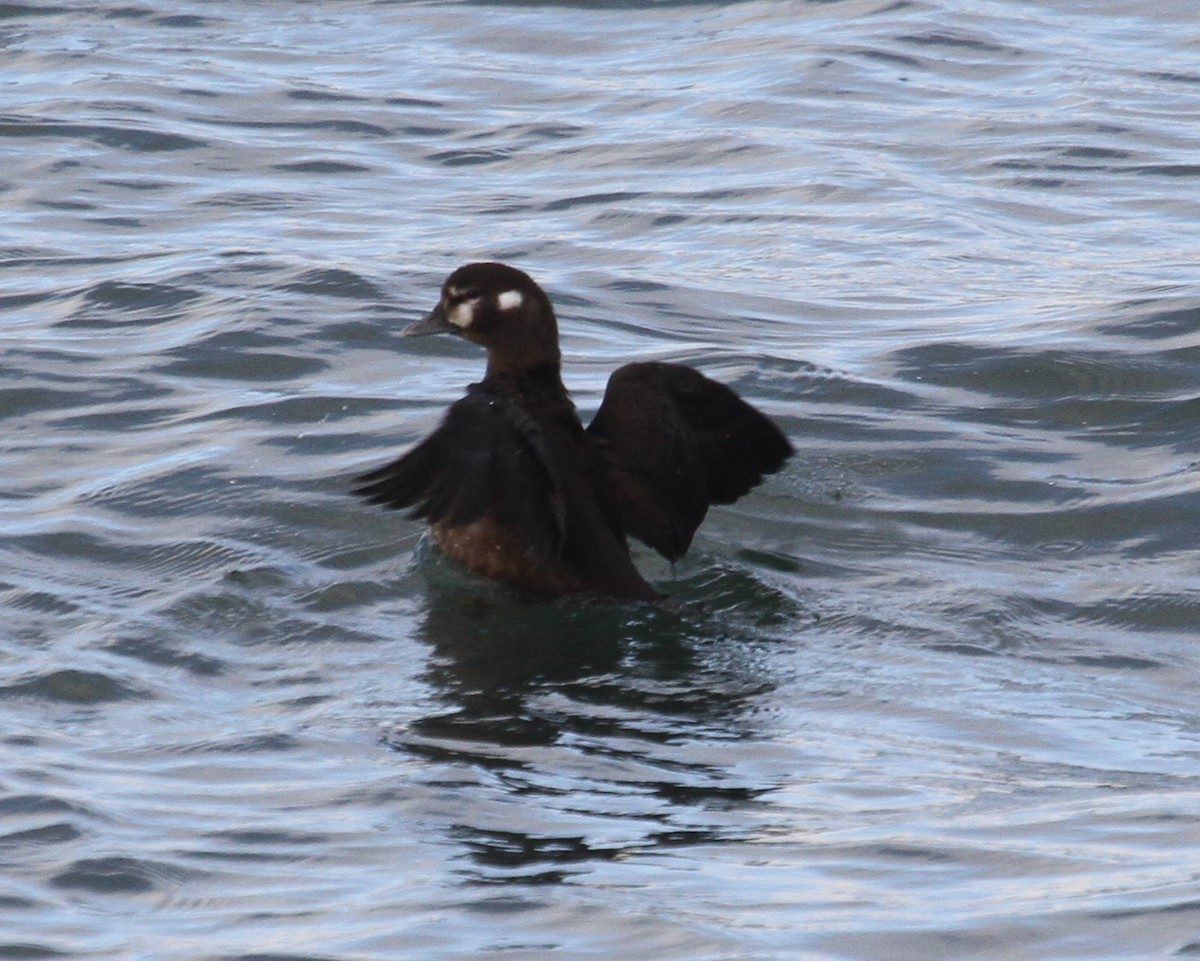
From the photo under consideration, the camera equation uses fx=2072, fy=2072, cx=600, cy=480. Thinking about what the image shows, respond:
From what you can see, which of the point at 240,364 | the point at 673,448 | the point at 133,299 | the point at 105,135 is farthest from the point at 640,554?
the point at 105,135

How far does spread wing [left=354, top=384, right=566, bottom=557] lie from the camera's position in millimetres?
5996

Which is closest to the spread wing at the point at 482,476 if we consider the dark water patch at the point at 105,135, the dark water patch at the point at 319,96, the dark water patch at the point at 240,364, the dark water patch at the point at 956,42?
the dark water patch at the point at 240,364

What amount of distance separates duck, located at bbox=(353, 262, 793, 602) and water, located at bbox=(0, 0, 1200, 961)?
163 mm

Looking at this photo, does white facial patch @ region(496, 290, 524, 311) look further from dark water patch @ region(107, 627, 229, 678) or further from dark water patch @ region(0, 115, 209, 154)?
dark water patch @ region(0, 115, 209, 154)

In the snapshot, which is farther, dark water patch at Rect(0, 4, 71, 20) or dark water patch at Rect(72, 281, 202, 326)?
dark water patch at Rect(0, 4, 71, 20)

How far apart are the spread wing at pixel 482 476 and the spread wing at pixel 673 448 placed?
461 mm

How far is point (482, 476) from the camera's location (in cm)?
606

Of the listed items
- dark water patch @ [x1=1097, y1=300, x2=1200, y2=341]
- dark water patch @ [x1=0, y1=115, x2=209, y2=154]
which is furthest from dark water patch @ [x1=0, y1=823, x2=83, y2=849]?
dark water patch @ [x1=0, y1=115, x2=209, y2=154]

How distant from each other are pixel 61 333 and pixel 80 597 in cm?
341

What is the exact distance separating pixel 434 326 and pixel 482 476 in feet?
4.56

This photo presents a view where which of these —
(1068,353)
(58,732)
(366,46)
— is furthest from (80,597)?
(366,46)

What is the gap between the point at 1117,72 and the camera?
1523 centimetres

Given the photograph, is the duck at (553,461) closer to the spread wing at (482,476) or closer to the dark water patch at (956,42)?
the spread wing at (482,476)

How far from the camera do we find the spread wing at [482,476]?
600 centimetres
